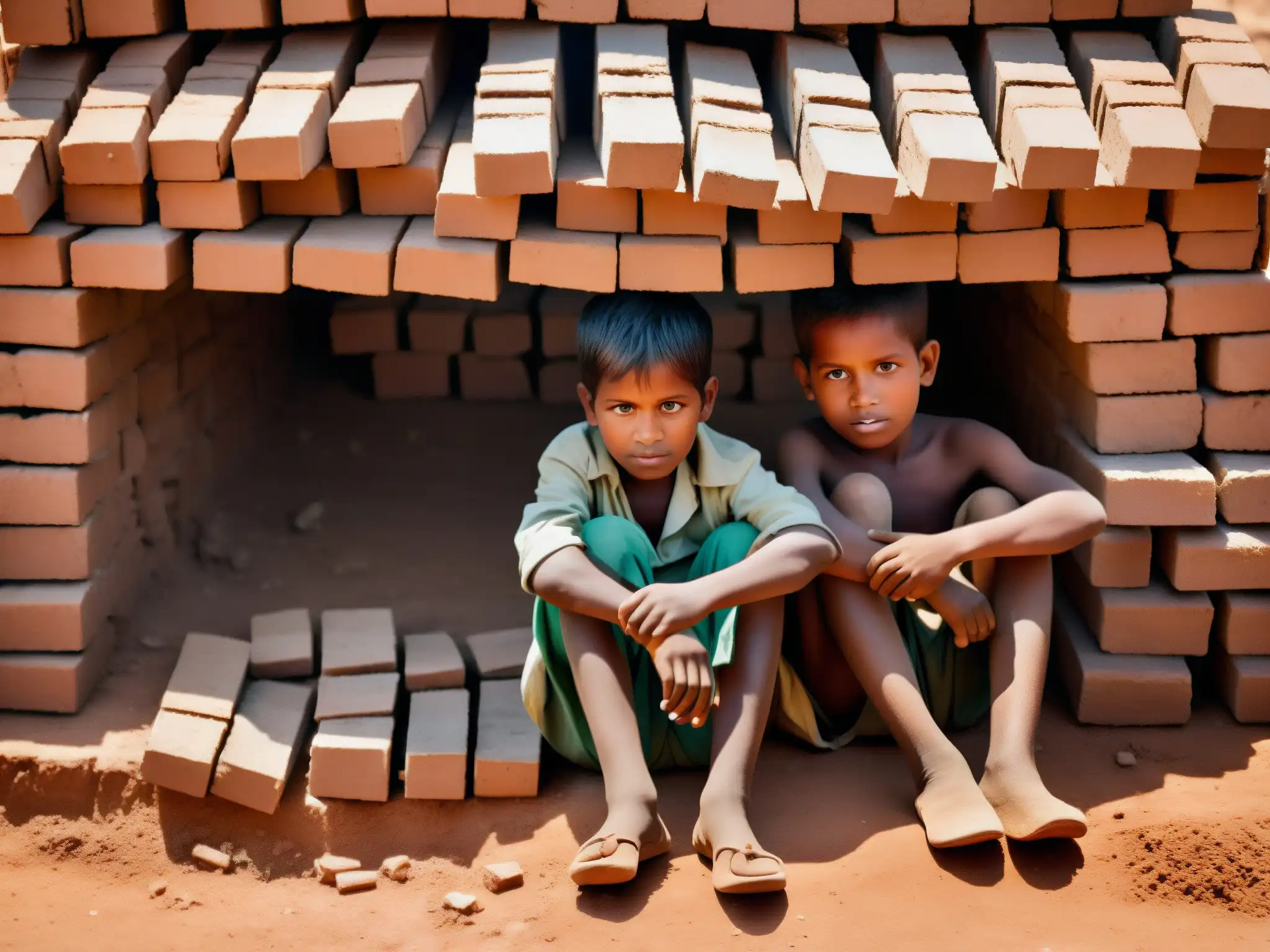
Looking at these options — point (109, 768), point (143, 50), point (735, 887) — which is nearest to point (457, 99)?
point (143, 50)

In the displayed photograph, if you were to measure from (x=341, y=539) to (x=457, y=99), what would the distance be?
1.49m

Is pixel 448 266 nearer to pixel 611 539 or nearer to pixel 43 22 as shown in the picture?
pixel 611 539

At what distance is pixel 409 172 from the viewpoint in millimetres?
3330

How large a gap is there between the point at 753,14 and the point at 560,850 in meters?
2.22

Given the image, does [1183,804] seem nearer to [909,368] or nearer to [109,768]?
[909,368]

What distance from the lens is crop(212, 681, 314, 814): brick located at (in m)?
3.23

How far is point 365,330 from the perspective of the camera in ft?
15.8

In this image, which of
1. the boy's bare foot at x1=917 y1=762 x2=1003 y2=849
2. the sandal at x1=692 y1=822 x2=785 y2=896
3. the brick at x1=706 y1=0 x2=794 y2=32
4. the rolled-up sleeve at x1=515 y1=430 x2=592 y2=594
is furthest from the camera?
the brick at x1=706 y1=0 x2=794 y2=32

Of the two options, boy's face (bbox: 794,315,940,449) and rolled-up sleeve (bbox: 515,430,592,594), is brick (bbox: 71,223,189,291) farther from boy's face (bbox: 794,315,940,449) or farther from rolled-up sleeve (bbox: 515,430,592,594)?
boy's face (bbox: 794,315,940,449)

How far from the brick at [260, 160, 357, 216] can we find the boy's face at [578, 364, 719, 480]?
852mm

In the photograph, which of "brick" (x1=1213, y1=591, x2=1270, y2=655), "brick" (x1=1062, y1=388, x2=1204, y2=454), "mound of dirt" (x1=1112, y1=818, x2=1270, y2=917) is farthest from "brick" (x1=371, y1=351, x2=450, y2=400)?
"mound of dirt" (x1=1112, y1=818, x2=1270, y2=917)

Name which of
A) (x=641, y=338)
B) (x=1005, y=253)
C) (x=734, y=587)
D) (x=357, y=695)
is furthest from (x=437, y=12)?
(x=357, y=695)

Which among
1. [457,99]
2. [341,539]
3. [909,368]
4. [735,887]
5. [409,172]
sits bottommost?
[735,887]

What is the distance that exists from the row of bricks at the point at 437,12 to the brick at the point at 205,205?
0.51 m
